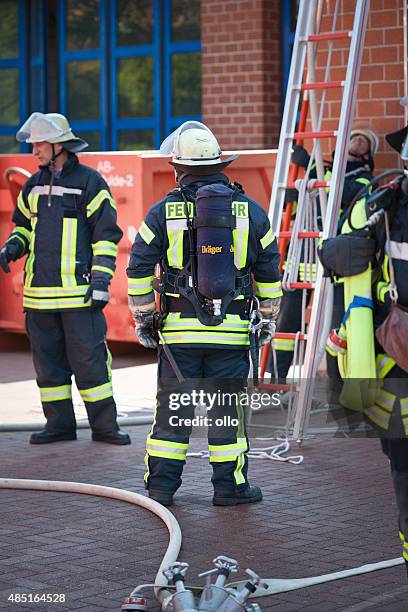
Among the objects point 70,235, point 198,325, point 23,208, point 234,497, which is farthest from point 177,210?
point 23,208

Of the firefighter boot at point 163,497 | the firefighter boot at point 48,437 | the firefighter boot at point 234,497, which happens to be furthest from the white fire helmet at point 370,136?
the firefighter boot at point 163,497

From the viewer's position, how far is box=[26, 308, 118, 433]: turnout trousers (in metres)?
8.37

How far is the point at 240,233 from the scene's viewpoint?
6.58m

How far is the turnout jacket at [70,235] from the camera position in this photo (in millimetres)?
8242

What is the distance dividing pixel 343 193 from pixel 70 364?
7.46 ft

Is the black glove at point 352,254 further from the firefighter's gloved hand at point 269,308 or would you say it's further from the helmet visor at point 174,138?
the helmet visor at point 174,138

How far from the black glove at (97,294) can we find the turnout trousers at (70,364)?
89mm

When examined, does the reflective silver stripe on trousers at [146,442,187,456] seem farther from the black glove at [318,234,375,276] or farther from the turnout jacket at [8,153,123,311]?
the black glove at [318,234,375,276]

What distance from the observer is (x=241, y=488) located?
22.1 ft

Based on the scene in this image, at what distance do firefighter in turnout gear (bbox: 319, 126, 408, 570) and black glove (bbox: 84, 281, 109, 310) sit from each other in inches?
141

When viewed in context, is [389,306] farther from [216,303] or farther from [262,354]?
[262,354]

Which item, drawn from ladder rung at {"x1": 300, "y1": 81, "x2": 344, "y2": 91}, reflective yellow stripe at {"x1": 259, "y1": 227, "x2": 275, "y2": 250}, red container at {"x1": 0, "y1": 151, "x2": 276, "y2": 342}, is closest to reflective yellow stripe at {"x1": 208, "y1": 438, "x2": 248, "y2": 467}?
reflective yellow stripe at {"x1": 259, "y1": 227, "x2": 275, "y2": 250}

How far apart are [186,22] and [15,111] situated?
3.14 meters

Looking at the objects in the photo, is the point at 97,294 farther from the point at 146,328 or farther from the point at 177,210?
the point at 177,210
